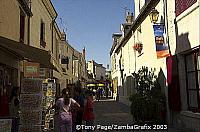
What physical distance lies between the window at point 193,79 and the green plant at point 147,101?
1316mm

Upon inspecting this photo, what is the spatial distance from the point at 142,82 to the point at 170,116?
1751 millimetres

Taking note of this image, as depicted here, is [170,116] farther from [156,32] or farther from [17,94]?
[17,94]

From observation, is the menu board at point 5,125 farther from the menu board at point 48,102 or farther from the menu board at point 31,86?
the menu board at point 48,102

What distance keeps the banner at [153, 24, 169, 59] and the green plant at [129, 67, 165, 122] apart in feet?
3.72

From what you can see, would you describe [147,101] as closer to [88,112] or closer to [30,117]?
[88,112]

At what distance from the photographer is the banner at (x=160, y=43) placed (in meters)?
12.3

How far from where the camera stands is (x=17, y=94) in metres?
9.86

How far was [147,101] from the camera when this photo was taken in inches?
458

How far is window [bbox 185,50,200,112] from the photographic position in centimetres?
1025

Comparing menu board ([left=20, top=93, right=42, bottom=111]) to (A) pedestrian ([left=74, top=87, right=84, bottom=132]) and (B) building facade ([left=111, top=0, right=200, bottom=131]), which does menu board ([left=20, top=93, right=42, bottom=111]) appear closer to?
(A) pedestrian ([left=74, top=87, right=84, bottom=132])

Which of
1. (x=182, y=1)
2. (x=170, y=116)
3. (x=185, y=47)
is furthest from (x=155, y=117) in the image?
(x=182, y=1)

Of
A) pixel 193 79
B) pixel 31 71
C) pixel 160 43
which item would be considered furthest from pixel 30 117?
pixel 160 43

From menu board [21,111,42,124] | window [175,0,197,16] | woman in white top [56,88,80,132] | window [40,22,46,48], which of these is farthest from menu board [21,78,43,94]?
window [40,22,46,48]

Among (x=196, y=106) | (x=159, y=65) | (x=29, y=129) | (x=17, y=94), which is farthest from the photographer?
(x=159, y=65)
